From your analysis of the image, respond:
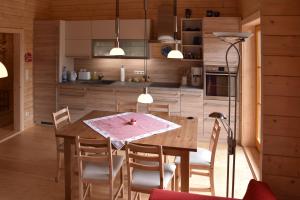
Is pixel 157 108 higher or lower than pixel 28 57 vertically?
lower

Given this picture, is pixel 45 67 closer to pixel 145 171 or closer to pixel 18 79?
pixel 18 79

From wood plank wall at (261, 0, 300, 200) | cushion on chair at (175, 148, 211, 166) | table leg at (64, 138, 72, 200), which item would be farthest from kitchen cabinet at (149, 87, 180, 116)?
wood plank wall at (261, 0, 300, 200)

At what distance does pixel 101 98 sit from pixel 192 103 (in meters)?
1.84

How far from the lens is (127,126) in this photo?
3.62 meters

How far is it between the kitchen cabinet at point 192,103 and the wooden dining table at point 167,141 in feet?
6.09

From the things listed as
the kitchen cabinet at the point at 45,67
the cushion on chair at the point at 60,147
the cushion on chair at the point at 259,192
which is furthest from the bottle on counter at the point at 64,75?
the cushion on chair at the point at 259,192

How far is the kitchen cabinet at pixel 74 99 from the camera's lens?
6180 mm

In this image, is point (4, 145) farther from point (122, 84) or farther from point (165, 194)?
point (165, 194)

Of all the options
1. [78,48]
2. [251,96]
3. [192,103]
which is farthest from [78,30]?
[251,96]

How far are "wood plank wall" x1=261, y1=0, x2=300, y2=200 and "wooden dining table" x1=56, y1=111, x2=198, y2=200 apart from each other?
74 cm

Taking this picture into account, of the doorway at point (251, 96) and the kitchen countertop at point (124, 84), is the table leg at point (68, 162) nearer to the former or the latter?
the kitchen countertop at point (124, 84)

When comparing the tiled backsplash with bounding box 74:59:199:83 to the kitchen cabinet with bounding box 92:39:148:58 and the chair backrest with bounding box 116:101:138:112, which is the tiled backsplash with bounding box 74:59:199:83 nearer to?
the kitchen cabinet with bounding box 92:39:148:58

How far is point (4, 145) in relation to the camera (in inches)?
210

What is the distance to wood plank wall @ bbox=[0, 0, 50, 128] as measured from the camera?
219 inches
